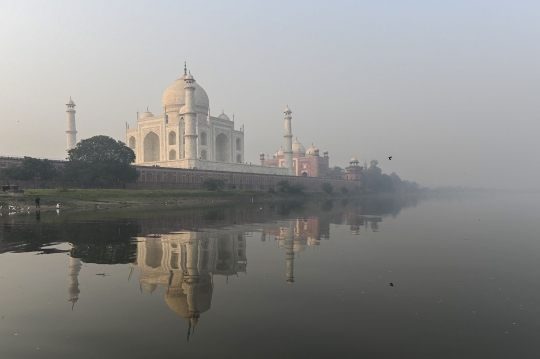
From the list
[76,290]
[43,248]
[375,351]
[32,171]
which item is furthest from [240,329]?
[32,171]

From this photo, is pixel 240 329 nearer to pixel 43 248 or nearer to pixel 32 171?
pixel 43 248

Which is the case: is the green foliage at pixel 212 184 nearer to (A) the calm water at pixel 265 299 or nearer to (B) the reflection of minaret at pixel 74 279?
(A) the calm water at pixel 265 299

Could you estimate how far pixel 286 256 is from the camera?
11445 millimetres

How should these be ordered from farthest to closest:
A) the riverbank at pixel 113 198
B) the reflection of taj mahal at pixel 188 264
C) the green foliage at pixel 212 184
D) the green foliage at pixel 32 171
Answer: the green foliage at pixel 212 184 → the green foliage at pixel 32 171 → the riverbank at pixel 113 198 → the reflection of taj mahal at pixel 188 264

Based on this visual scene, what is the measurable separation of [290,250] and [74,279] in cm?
614

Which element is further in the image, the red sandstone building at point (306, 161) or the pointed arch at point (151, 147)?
the red sandstone building at point (306, 161)

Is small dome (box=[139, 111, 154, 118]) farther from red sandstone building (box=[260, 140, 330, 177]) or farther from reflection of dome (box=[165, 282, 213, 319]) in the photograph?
Answer: reflection of dome (box=[165, 282, 213, 319])

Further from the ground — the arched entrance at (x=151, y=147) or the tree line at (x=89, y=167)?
the arched entrance at (x=151, y=147)

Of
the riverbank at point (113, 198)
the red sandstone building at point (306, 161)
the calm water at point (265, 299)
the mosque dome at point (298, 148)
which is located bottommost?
the calm water at point (265, 299)

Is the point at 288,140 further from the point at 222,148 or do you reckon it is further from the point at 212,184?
the point at 212,184

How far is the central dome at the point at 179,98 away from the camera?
67500 millimetres

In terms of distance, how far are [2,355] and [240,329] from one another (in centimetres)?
297

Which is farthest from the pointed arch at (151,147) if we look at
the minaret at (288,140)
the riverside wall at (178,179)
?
the minaret at (288,140)

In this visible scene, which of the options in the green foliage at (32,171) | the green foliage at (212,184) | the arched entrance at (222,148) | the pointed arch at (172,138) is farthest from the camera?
the arched entrance at (222,148)
